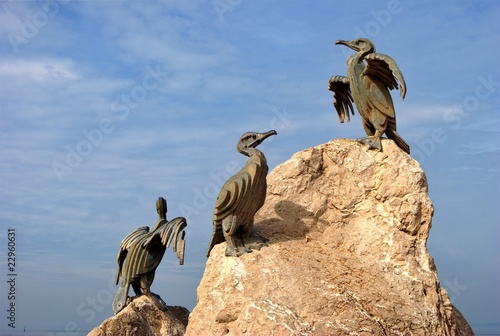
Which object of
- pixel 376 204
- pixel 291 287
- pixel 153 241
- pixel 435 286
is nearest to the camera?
pixel 291 287

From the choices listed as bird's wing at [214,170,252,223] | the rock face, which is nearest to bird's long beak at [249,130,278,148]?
bird's wing at [214,170,252,223]

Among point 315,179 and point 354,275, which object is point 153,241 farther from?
point 354,275

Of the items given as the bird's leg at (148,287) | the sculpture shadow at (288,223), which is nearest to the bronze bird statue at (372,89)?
the sculpture shadow at (288,223)

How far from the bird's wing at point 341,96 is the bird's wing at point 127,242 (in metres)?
3.96

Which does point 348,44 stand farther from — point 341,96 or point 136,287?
point 136,287

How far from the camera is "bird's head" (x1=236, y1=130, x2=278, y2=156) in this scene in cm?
903

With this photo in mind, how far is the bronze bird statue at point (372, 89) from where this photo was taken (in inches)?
385

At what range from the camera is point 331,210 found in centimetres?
937

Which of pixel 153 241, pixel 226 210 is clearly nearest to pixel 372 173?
pixel 226 210

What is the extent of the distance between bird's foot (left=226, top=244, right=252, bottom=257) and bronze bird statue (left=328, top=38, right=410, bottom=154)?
98.1 inches

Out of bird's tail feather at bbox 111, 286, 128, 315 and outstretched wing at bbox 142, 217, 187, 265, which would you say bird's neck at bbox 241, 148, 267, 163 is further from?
bird's tail feather at bbox 111, 286, 128, 315

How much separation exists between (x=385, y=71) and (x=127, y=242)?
5.28 m

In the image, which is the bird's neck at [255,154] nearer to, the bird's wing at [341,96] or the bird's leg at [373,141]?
the bird's leg at [373,141]

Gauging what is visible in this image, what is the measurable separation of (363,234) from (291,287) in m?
1.57
